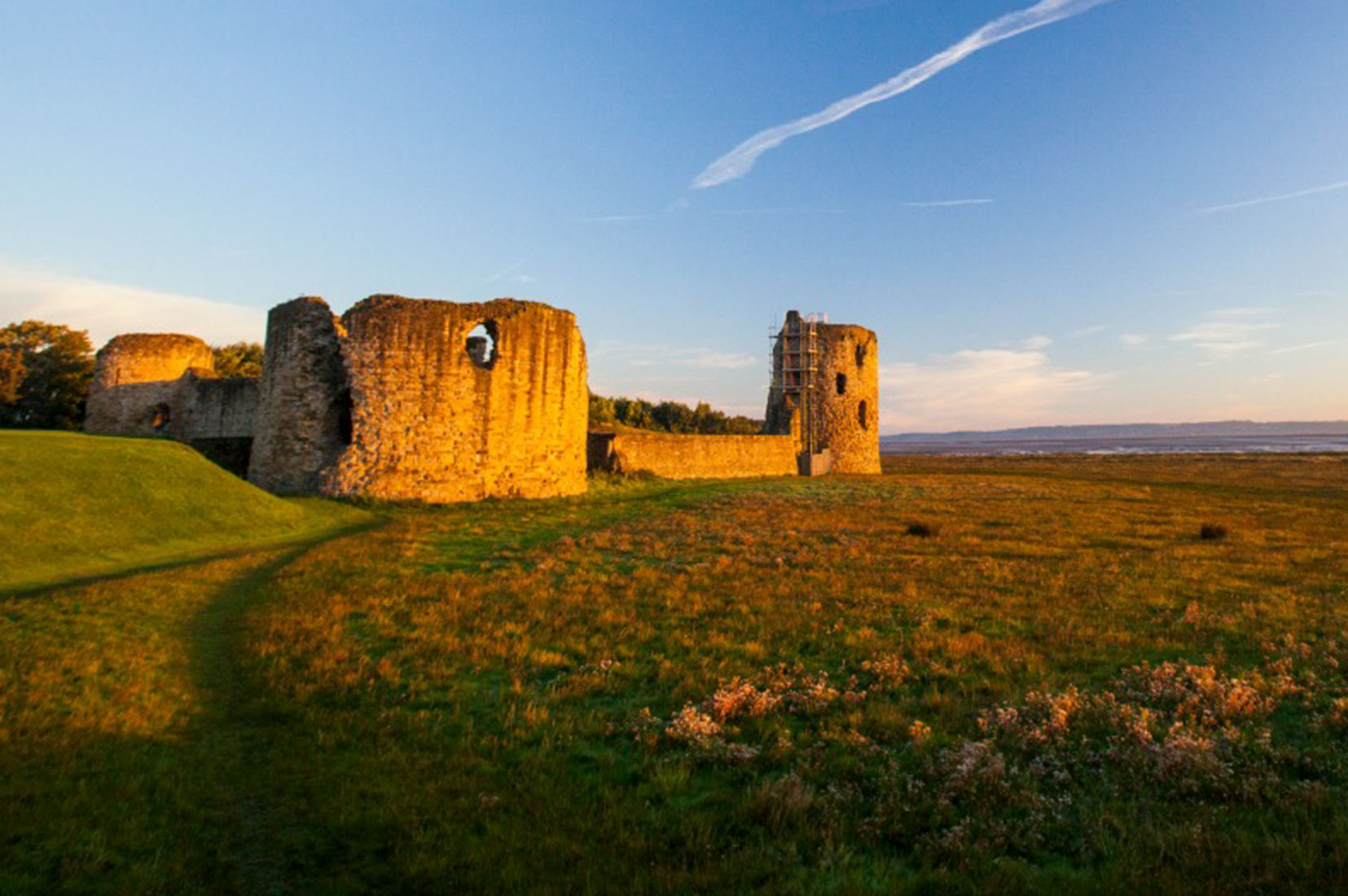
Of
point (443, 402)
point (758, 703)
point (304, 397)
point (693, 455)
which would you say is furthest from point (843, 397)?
point (758, 703)

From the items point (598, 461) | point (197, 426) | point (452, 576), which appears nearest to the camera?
point (452, 576)

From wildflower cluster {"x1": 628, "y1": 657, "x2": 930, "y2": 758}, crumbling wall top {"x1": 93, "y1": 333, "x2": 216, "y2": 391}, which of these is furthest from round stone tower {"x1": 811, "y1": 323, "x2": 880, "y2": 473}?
wildflower cluster {"x1": 628, "y1": 657, "x2": 930, "y2": 758}

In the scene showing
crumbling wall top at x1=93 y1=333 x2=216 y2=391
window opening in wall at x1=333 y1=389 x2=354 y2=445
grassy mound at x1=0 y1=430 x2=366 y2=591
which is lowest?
grassy mound at x1=0 y1=430 x2=366 y2=591

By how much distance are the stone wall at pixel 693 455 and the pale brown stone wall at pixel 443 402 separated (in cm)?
914

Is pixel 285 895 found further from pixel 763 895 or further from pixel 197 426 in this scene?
pixel 197 426

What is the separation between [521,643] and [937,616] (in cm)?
603

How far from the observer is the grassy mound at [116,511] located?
1243 centimetres

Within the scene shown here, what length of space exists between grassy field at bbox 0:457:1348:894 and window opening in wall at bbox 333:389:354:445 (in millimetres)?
13361

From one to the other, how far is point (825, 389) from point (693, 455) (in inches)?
531

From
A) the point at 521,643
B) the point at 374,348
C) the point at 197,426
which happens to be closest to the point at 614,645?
the point at 521,643

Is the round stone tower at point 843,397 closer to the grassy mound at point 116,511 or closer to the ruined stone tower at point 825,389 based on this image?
the ruined stone tower at point 825,389

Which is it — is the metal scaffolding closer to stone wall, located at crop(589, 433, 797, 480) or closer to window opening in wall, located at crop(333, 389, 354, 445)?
stone wall, located at crop(589, 433, 797, 480)

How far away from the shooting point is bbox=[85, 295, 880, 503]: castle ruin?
77.6ft

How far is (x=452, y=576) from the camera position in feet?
39.8
